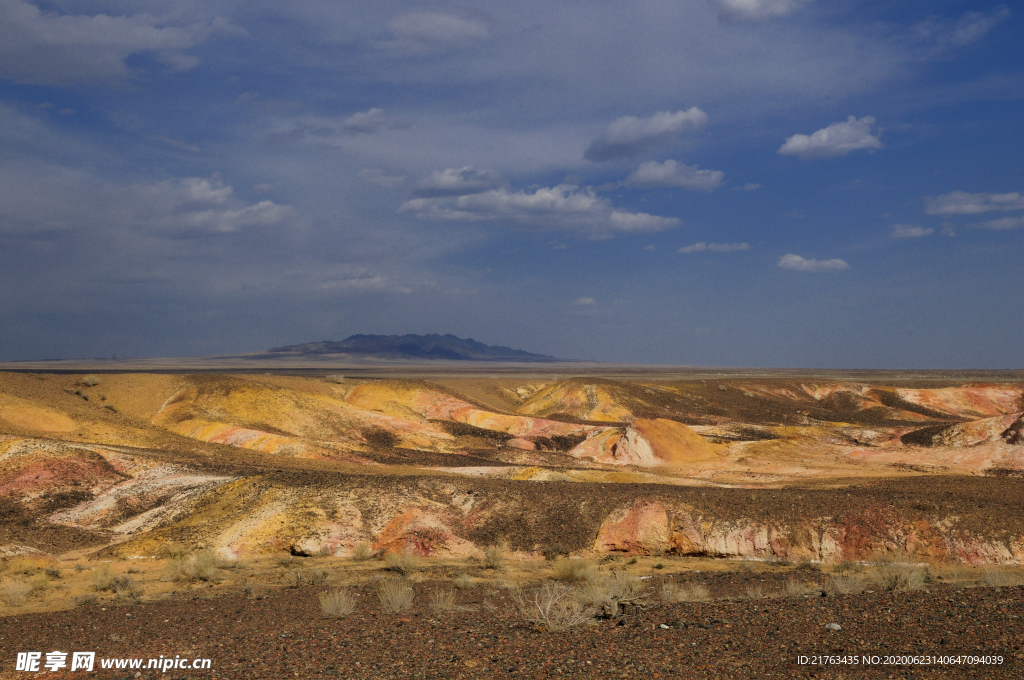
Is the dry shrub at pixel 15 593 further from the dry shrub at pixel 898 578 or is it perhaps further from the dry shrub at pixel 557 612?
the dry shrub at pixel 898 578

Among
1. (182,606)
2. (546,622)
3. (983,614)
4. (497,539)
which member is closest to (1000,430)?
(497,539)

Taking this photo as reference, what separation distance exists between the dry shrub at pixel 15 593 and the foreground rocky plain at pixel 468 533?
8 cm

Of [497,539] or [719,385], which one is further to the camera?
[719,385]

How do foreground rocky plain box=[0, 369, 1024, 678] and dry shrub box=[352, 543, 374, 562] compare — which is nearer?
foreground rocky plain box=[0, 369, 1024, 678]

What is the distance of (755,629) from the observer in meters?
10.6

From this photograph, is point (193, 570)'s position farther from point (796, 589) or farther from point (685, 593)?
→ point (796, 589)

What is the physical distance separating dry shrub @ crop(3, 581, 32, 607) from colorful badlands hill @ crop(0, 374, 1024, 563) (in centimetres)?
403

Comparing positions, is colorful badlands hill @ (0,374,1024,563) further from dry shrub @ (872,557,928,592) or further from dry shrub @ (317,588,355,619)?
dry shrub @ (317,588,355,619)

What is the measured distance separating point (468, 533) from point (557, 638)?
35.0ft

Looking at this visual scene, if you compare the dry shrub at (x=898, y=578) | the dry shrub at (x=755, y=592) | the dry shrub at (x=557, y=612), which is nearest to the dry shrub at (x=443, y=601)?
the dry shrub at (x=557, y=612)

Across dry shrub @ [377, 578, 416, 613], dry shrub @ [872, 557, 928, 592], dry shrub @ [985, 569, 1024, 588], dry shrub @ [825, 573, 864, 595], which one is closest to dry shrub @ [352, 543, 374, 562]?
dry shrub @ [377, 578, 416, 613]

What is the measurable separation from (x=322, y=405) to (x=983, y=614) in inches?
1585

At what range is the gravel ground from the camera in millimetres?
9227

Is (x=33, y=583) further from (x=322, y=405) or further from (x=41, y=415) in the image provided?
(x=322, y=405)
